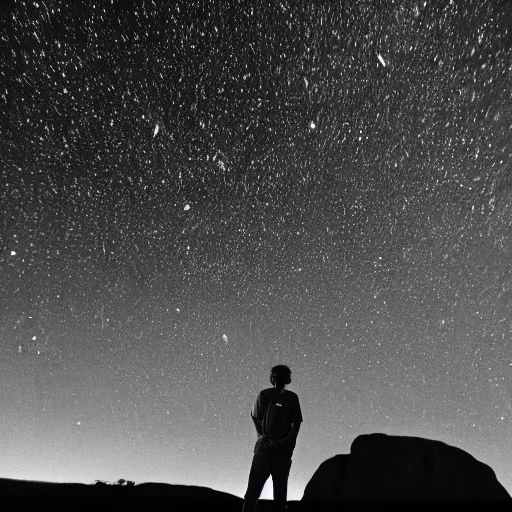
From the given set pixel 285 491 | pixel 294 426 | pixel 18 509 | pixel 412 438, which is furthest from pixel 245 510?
pixel 412 438

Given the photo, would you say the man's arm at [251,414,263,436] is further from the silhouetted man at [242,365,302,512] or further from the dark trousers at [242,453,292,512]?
the dark trousers at [242,453,292,512]

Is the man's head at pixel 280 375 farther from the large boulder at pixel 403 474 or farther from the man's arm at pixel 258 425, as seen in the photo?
the large boulder at pixel 403 474

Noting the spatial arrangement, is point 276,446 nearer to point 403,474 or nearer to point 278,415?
point 278,415

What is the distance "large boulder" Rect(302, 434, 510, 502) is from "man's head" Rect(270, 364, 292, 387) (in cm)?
363

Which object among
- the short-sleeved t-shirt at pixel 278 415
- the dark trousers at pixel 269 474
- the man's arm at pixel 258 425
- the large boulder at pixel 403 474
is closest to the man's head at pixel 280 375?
the short-sleeved t-shirt at pixel 278 415

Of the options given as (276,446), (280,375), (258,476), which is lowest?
(258,476)

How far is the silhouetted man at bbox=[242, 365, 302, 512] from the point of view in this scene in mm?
3984

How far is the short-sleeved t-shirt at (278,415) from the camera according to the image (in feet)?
13.2

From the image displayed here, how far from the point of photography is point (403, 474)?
7.36 metres

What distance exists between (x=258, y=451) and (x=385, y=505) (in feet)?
10.5

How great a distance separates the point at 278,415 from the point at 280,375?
0.35 meters

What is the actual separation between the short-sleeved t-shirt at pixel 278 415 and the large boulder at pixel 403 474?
3.52 m

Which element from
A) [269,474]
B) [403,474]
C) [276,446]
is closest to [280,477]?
→ [269,474]

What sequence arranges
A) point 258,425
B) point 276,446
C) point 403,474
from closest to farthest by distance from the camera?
point 276,446
point 258,425
point 403,474
